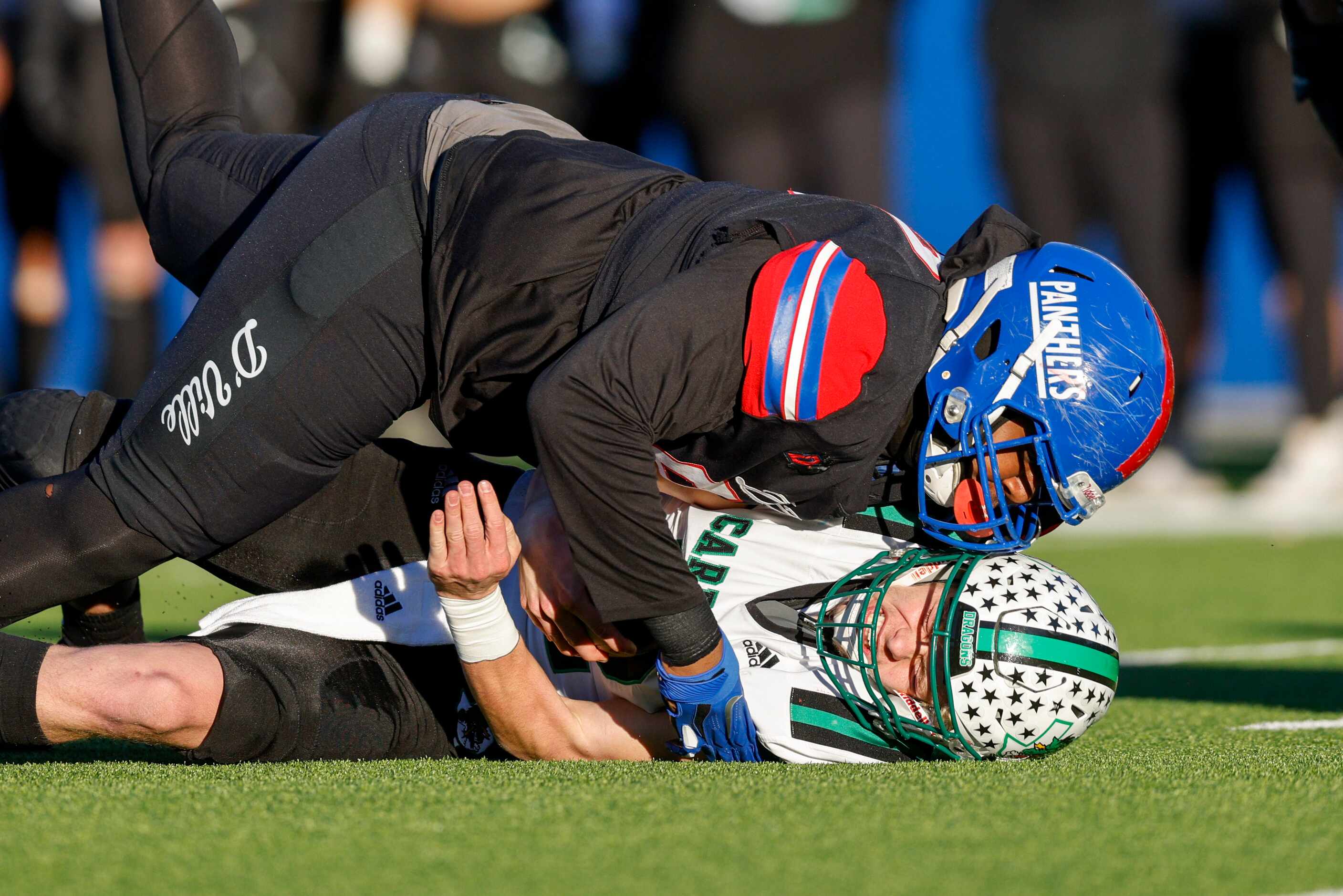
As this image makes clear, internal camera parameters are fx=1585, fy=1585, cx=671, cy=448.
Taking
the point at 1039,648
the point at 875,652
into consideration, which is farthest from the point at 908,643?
the point at 1039,648

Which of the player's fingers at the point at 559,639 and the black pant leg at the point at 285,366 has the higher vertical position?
the black pant leg at the point at 285,366

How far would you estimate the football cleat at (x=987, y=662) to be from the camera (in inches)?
107

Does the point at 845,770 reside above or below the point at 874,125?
below

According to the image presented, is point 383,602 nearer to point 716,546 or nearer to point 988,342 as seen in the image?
point 716,546

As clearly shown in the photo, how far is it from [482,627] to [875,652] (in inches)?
26.6

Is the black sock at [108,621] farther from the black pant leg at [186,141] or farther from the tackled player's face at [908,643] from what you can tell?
the tackled player's face at [908,643]

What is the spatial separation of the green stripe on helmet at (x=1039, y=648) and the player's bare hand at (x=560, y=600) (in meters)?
0.62

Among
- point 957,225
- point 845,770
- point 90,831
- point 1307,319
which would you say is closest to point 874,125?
point 1307,319

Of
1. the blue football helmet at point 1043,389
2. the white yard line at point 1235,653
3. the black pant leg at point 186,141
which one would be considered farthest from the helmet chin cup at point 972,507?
the white yard line at point 1235,653

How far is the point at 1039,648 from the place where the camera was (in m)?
2.72

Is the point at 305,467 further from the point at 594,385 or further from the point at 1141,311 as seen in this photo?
the point at 1141,311

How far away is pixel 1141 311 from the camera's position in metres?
2.86

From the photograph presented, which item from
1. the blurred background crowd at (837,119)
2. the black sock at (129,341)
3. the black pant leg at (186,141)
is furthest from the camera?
the black sock at (129,341)

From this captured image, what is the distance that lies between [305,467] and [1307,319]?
6.00 metres
